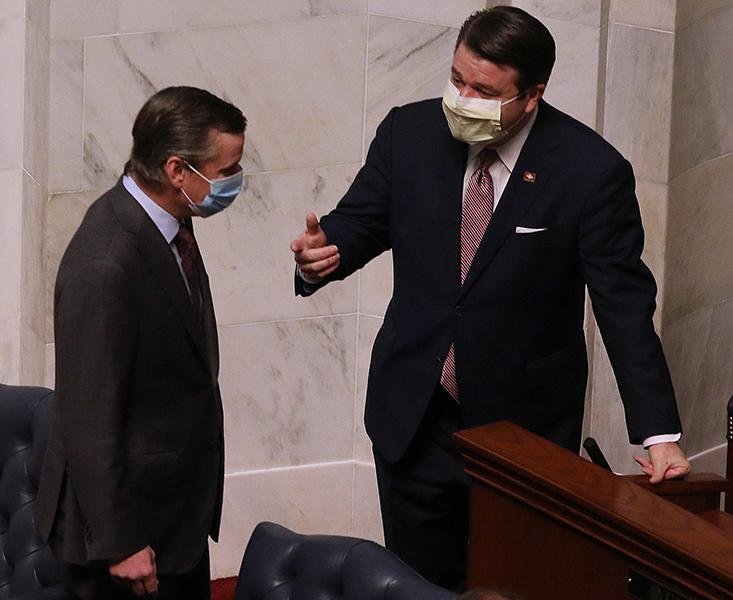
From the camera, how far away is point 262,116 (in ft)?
17.1

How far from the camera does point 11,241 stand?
4945 mm

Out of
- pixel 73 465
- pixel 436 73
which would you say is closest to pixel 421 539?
pixel 73 465

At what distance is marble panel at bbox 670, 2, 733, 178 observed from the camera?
509 cm

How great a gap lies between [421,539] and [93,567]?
84 centimetres

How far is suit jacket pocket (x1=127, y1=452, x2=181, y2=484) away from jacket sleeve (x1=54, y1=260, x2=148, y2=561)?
2.6 inches

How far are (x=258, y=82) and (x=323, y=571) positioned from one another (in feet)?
8.38

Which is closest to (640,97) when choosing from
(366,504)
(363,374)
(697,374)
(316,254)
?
(697,374)

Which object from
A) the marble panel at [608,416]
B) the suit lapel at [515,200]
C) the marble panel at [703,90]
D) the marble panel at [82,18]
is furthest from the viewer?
the marble panel at [608,416]

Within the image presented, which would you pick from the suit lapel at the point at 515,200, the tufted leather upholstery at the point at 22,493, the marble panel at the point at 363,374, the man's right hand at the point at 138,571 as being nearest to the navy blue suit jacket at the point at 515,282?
the suit lapel at the point at 515,200

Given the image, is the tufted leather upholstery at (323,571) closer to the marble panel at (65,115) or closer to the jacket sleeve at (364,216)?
the jacket sleeve at (364,216)

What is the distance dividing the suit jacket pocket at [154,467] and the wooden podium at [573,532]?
61cm

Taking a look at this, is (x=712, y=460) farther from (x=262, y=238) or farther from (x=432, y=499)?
(x=432, y=499)

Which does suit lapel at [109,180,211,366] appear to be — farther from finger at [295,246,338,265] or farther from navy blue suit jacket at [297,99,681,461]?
navy blue suit jacket at [297,99,681,461]

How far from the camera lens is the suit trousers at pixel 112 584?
328 cm
